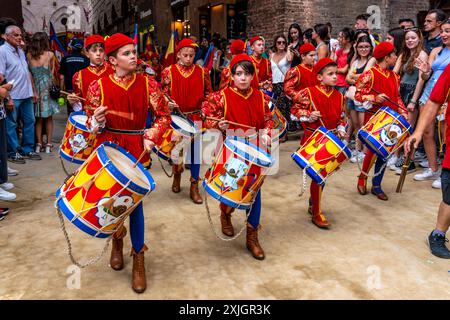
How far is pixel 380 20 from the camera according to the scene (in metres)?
11.8

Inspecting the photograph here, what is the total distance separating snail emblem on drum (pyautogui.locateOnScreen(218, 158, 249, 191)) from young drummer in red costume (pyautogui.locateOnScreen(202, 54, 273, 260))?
0.48m

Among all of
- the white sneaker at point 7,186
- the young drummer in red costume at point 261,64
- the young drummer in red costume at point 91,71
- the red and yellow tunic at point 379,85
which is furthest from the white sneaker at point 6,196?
the red and yellow tunic at point 379,85

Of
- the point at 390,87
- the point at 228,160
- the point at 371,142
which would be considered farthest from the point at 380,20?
the point at 228,160

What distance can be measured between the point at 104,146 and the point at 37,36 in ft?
17.3

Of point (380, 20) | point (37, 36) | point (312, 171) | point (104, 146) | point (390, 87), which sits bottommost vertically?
point (312, 171)

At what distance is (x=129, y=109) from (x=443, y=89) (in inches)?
97.2

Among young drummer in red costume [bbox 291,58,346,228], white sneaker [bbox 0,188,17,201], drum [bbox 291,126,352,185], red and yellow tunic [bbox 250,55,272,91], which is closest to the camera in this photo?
drum [bbox 291,126,352,185]

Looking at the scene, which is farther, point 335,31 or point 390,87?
point 335,31

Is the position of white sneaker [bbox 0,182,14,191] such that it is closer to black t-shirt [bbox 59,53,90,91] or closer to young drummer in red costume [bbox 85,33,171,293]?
black t-shirt [bbox 59,53,90,91]

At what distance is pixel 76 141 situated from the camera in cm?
425

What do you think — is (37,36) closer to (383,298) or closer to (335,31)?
(383,298)

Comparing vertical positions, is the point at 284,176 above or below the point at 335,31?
below

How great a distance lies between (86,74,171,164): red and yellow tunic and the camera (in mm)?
2789

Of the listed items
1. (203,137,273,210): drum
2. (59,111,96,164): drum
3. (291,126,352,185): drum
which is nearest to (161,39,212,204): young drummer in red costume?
(59,111,96,164): drum
